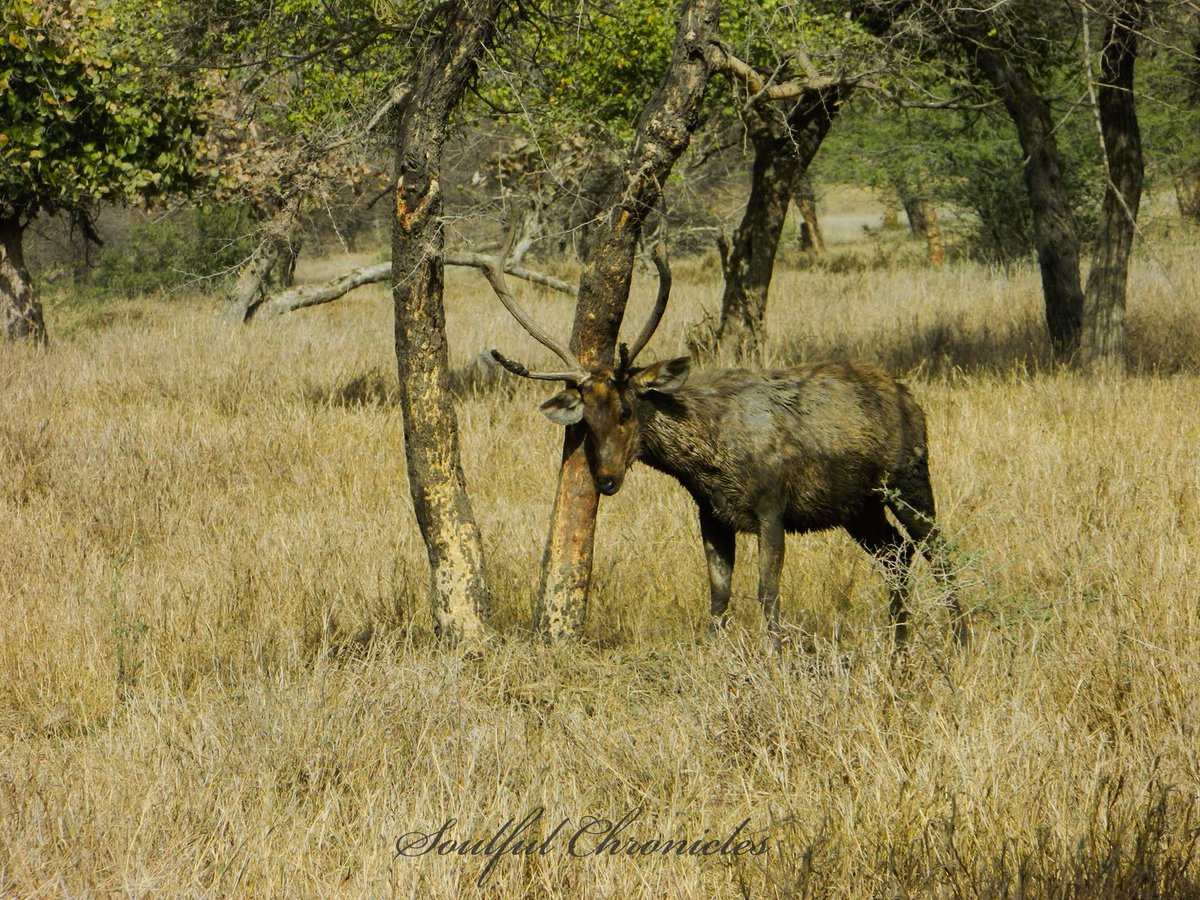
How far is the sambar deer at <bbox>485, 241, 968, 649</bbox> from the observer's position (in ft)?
18.0

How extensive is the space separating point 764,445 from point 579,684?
1604 millimetres

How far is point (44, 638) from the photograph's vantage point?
5781 mm

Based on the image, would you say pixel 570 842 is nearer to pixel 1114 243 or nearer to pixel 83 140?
pixel 1114 243

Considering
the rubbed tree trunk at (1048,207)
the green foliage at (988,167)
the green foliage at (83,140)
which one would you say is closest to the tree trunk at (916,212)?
the green foliage at (988,167)

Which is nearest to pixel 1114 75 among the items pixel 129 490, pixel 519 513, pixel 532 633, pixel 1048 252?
pixel 1048 252

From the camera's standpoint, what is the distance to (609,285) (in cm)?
565

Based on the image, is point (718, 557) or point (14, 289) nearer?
point (718, 557)

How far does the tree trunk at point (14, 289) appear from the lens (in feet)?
49.6

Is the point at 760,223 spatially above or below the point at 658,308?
above

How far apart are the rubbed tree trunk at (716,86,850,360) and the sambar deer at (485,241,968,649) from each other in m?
5.09

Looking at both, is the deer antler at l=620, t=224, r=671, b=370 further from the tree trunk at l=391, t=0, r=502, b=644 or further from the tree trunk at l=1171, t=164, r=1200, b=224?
the tree trunk at l=1171, t=164, r=1200, b=224

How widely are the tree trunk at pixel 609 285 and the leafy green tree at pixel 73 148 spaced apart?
7.09 metres

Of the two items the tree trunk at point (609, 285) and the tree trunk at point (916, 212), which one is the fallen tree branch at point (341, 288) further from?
the tree trunk at point (916, 212)

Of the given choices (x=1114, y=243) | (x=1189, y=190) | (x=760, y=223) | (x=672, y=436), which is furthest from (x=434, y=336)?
(x=1189, y=190)
